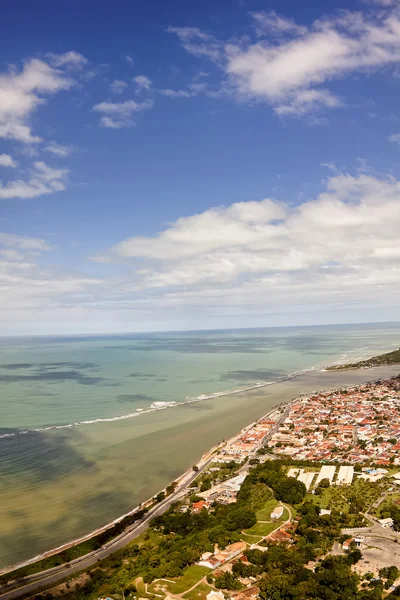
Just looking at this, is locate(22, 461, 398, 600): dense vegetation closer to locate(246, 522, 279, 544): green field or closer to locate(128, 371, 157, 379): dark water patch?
locate(246, 522, 279, 544): green field

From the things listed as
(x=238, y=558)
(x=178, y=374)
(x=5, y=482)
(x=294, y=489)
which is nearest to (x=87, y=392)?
(x=178, y=374)

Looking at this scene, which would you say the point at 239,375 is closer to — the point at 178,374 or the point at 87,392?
the point at 178,374

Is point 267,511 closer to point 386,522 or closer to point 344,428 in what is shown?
point 386,522

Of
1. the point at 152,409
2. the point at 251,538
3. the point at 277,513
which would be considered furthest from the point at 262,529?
the point at 152,409

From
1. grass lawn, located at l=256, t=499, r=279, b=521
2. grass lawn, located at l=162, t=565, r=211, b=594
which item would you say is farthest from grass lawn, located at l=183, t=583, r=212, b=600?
grass lawn, located at l=256, t=499, r=279, b=521

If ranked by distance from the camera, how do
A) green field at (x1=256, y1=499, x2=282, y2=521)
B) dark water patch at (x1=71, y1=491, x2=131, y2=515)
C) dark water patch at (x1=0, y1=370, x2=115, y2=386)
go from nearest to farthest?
green field at (x1=256, y1=499, x2=282, y2=521)
dark water patch at (x1=71, y1=491, x2=131, y2=515)
dark water patch at (x1=0, y1=370, x2=115, y2=386)
